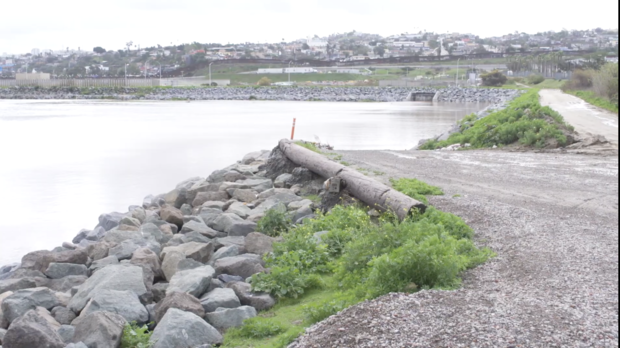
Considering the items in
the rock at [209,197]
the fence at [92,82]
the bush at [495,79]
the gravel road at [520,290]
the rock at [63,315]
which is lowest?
the rock at [63,315]

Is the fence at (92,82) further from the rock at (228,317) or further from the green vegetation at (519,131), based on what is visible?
the rock at (228,317)

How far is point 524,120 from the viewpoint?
22.9 metres

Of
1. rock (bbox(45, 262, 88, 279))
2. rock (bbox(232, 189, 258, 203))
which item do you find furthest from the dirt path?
rock (bbox(45, 262, 88, 279))

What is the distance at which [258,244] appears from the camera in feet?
34.6

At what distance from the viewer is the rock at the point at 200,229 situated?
1196cm

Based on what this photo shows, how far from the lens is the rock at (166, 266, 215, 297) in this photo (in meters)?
8.58

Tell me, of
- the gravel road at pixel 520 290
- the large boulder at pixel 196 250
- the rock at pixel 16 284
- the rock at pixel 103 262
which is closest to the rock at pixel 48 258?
the rock at pixel 103 262

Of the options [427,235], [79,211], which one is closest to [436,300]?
[427,235]

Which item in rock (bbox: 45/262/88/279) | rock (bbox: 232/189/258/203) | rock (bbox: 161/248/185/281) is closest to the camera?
rock (bbox: 161/248/185/281)

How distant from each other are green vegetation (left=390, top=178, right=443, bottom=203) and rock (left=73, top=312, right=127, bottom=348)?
556 centimetres

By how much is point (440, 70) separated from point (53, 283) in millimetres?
168105

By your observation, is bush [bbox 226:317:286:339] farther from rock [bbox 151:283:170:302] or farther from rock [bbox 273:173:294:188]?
rock [bbox 273:173:294:188]

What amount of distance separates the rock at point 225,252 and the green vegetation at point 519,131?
12867 millimetres

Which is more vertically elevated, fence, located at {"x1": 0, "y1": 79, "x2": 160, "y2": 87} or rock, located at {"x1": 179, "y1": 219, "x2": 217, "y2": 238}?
fence, located at {"x1": 0, "y1": 79, "x2": 160, "y2": 87}
